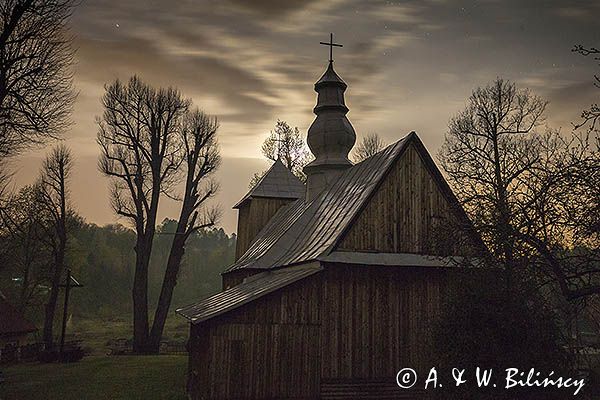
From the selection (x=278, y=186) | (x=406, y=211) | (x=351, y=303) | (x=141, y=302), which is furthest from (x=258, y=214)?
(x=351, y=303)

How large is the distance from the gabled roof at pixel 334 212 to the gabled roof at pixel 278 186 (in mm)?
7811

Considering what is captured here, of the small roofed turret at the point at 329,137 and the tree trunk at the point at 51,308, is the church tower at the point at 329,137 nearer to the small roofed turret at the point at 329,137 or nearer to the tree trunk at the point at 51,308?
the small roofed turret at the point at 329,137

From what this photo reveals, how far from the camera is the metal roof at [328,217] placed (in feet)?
52.1

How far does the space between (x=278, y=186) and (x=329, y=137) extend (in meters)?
6.90

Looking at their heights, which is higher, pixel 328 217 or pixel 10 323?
pixel 328 217

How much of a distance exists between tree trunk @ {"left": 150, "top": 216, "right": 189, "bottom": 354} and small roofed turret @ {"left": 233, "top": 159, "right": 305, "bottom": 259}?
166 inches

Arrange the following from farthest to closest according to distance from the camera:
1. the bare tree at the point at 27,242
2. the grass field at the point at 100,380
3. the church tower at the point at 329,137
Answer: the bare tree at the point at 27,242 < the church tower at the point at 329,137 < the grass field at the point at 100,380

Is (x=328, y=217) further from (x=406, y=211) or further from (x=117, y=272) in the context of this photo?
(x=117, y=272)

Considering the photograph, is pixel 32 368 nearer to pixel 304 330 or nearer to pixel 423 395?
pixel 304 330

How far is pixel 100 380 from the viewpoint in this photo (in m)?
20.9

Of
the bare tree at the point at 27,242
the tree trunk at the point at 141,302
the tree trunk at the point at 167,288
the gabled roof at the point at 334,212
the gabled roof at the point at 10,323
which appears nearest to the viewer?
the gabled roof at the point at 334,212

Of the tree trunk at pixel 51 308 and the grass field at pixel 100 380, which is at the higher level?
the tree trunk at pixel 51 308

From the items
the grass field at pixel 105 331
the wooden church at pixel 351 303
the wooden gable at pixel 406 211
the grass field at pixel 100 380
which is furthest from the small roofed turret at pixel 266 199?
the grass field at pixel 105 331

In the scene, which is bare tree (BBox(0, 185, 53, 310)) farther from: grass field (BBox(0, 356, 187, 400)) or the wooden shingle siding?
the wooden shingle siding
